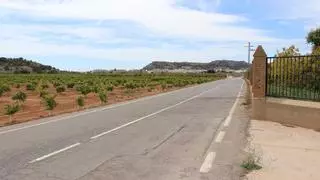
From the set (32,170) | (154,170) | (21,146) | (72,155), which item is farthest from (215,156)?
(21,146)

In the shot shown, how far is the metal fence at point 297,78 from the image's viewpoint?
1711 cm

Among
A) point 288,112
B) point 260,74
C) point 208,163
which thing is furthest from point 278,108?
point 208,163

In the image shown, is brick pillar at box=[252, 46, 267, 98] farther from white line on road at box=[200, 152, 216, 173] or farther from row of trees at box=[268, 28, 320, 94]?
white line on road at box=[200, 152, 216, 173]

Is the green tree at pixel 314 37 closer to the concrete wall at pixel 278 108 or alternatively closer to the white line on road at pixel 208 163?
the concrete wall at pixel 278 108

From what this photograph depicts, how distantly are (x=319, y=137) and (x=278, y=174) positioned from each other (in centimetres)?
574

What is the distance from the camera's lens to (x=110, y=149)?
12367 millimetres

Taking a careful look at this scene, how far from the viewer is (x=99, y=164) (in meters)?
10.3

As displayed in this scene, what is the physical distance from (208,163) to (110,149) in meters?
2.76

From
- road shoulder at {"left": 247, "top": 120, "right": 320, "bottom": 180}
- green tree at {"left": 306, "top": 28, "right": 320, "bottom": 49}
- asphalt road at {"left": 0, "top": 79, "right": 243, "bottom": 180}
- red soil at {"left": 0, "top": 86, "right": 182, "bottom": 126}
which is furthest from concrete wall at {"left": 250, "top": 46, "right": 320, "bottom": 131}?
green tree at {"left": 306, "top": 28, "right": 320, "bottom": 49}

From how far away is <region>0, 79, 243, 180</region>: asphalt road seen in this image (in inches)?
371

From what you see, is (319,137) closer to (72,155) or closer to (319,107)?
(319,107)

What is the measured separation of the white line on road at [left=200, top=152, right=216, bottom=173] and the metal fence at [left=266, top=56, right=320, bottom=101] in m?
6.01

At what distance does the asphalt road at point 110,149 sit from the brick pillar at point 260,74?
5.18 ft

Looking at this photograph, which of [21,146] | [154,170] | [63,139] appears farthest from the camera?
[63,139]
